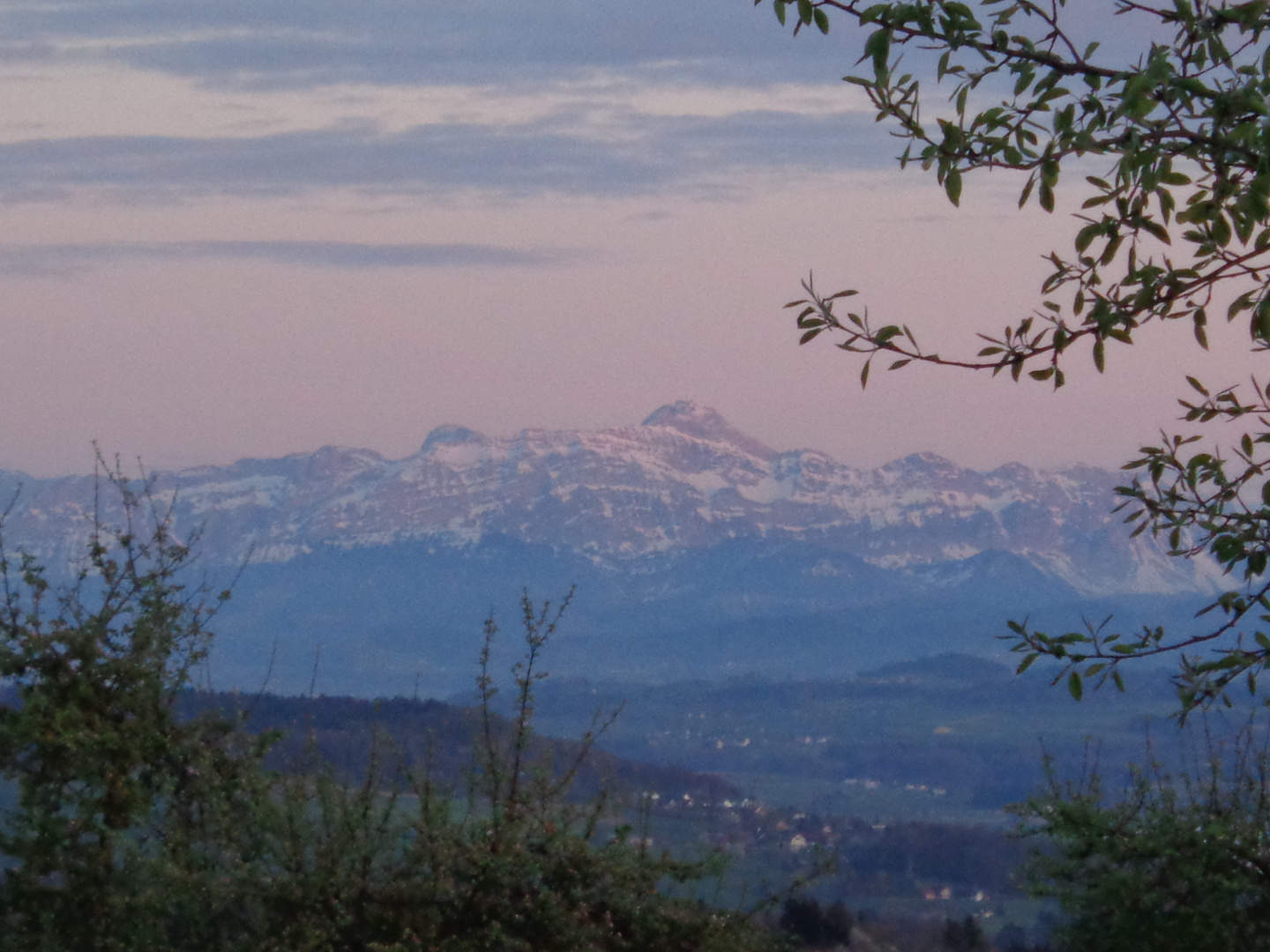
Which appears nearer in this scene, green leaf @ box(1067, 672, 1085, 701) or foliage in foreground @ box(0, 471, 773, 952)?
green leaf @ box(1067, 672, 1085, 701)

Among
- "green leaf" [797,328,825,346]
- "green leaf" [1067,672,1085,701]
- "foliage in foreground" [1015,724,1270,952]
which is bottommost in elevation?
"foliage in foreground" [1015,724,1270,952]

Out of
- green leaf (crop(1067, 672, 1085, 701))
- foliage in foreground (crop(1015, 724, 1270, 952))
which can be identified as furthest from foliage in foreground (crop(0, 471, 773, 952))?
foliage in foreground (crop(1015, 724, 1270, 952))

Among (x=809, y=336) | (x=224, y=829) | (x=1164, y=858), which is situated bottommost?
(x=1164, y=858)

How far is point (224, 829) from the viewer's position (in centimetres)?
855

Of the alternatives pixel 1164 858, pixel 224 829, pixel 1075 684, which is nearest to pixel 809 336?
pixel 1075 684

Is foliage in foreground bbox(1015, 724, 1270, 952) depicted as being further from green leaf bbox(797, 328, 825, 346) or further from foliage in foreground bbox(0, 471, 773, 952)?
green leaf bbox(797, 328, 825, 346)

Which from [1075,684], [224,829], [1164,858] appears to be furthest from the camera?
[1164,858]

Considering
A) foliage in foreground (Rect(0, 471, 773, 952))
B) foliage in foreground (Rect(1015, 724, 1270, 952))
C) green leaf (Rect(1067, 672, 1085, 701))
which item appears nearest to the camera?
green leaf (Rect(1067, 672, 1085, 701))

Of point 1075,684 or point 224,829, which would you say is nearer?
point 1075,684

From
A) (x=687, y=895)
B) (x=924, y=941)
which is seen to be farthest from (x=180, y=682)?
(x=924, y=941)

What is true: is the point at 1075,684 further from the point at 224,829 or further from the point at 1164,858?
the point at 1164,858

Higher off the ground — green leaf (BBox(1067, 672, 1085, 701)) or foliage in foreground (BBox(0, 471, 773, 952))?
green leaf (BBox(1067, 672, 1085, 701))

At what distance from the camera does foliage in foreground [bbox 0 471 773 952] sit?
7.67 meters

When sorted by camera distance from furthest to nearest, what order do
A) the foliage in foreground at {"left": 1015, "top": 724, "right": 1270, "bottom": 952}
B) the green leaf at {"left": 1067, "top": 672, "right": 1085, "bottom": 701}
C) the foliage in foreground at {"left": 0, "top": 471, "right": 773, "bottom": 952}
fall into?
1. the foliage in foreground at {"left": 1015, "top": 724, "right": 1270, "bottom": 952}
2. the foliage in foreground at {"left": 0, "top": 471, "right": 773, "bottom": 952}
3. the green leaf at {"left": 1067, "top": 672, "right": 1085, "bottom": 701}
